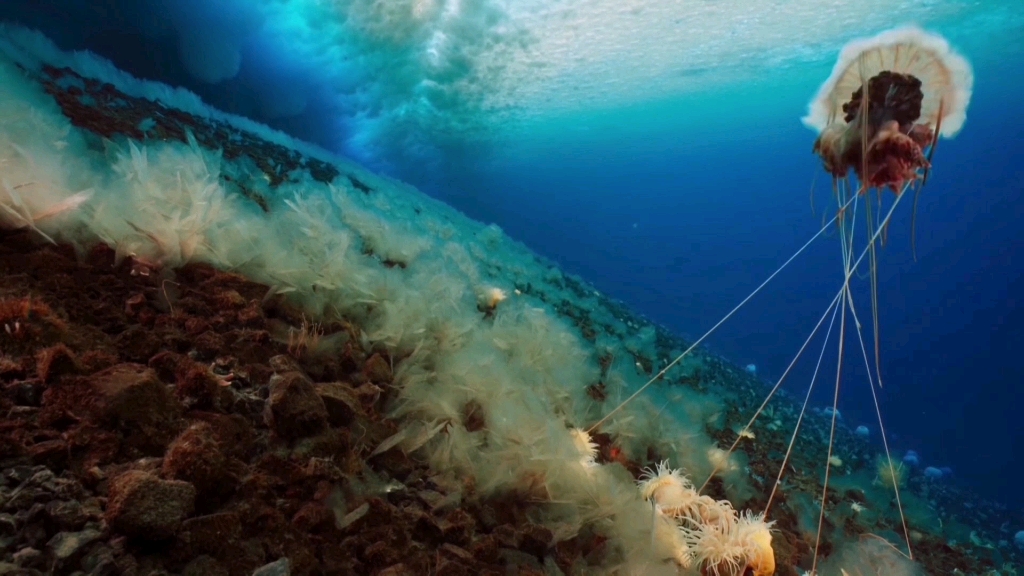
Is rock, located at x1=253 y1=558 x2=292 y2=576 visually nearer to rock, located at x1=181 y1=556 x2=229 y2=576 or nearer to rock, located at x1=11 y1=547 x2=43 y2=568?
rock, located at x1=181 y1=556 x2=229 y2=576

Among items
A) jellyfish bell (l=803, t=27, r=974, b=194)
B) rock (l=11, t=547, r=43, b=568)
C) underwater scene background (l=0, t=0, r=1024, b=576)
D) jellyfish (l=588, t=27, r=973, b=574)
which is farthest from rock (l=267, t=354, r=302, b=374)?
jellyfish bell (l=803, t=27, r=974, b=194)

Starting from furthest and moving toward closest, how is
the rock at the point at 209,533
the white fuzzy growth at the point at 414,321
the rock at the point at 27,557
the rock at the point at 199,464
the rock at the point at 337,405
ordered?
the white fuzzy growth at the point at 414,321, the rock at the point at 337,405, the rock at the point at 199,464, the rock at the point at 209,533, the rock at the point at 27,557

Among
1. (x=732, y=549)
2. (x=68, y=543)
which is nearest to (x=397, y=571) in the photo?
(x=68, y=543)

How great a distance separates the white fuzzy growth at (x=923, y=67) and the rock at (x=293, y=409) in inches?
122

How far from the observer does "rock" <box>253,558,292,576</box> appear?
1254 mm

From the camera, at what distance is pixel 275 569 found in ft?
4.17

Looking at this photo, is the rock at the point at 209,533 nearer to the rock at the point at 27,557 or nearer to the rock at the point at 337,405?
the rock at the point at 27,557

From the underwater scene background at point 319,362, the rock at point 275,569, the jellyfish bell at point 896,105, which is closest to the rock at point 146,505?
the underwater scene background at point 319,362

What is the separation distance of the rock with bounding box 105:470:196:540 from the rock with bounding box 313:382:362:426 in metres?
0.69

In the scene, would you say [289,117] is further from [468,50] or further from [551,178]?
[551,178]

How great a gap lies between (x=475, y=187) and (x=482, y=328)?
40312 millimetres

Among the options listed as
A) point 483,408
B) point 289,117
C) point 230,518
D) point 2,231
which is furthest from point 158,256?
point 289,117

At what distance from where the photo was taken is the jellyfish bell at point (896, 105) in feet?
7.45

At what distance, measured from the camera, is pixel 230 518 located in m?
1.33
